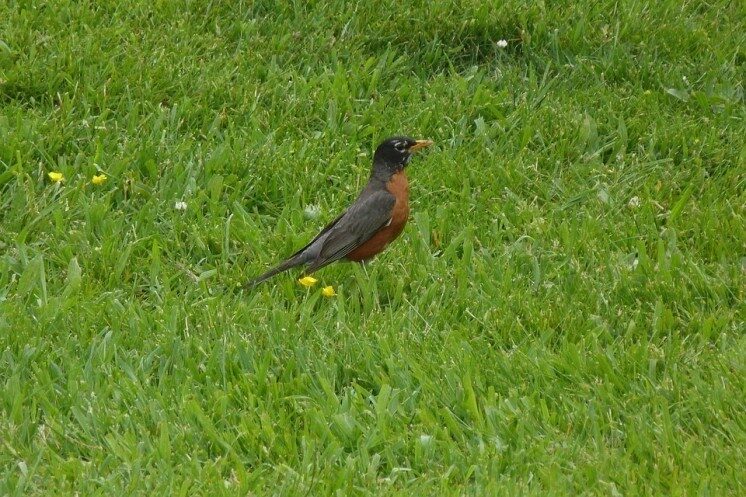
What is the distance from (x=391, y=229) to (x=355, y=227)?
9.3 inches

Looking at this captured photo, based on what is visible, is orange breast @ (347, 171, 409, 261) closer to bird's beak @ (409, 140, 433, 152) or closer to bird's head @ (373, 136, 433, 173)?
bird's head @ (373, 136, 433, 173)

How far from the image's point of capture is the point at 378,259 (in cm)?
632

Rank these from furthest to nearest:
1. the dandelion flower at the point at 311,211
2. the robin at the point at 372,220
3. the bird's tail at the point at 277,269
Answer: the dandelion flower at the point at 311,211 < the robin at the point at 372,220 < the bird's tail at the point at 277,269

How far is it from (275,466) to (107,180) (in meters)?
2.61

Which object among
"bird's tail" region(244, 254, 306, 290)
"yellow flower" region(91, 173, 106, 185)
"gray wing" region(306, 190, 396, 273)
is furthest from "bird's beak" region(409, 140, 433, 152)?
"yellow flower" region(91, 173, 106, 185)

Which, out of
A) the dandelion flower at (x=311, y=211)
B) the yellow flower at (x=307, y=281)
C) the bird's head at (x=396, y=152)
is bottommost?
the dandelion flower at (x=311, y=211)

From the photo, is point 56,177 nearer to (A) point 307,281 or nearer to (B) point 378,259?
(A) point 307,281

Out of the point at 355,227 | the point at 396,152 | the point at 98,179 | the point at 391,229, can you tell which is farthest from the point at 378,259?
the point at 98,179

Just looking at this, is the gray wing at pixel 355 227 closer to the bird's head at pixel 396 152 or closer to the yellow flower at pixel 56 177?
the bird's head at pixel 396 152

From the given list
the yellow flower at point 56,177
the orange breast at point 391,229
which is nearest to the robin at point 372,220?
the orange breast at point 391,229

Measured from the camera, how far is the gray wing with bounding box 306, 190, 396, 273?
236 inches

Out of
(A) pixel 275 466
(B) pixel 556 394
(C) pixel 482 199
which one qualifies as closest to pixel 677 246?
(C) pixel 482 199

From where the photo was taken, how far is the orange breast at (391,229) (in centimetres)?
614

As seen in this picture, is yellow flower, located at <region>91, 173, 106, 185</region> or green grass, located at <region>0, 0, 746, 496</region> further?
yellow flower, located at <region>91, 173, 106, 185</region>
